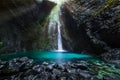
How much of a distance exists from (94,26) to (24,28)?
7.76 meters

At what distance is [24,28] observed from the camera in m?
15.9

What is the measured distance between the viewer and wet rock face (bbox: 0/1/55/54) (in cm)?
1416

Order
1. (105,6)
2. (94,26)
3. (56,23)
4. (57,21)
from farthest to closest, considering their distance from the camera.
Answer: (57,21) → (56,23) → (94,26) → (105,6)

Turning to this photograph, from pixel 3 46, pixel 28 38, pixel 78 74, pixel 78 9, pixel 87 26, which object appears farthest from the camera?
pixel 28 38

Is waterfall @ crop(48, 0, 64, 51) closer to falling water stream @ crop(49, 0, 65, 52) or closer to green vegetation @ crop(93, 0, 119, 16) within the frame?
falling water stream @ crop(49, 0, 65, 52)

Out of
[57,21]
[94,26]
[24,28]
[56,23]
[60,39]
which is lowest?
[60,39]

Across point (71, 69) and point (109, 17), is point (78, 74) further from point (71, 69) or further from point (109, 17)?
point (109, 17)

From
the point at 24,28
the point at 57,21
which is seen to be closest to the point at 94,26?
the point at 57,21

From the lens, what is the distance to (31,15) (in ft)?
54.6

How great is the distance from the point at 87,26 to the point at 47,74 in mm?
7653

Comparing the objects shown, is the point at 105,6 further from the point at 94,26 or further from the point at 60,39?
the point at 60,39

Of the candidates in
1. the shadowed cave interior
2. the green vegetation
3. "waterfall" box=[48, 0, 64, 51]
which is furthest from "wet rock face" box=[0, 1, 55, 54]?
the green vegetation

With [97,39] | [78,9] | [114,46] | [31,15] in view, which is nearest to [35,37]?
[31,15]

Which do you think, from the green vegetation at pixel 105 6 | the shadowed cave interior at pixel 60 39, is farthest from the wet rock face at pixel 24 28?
the green vegetation at pixel 105 6
